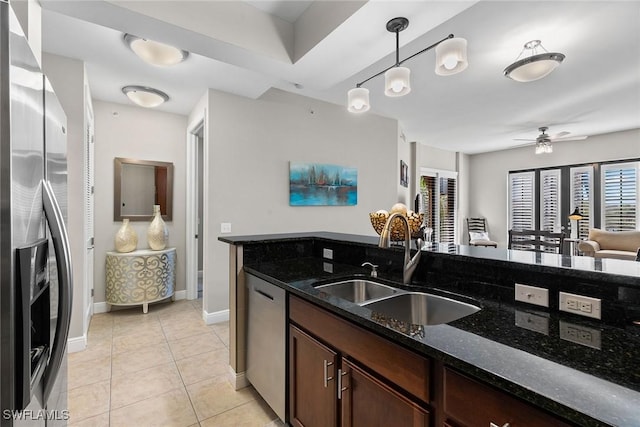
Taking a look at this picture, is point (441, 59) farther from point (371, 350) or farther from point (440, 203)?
point (440, 203)

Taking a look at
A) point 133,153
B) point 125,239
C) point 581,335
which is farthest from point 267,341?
point 133,153

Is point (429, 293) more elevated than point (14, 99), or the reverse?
point (14, 99)

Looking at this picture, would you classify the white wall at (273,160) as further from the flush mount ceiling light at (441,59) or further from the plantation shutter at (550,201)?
the plantation shutter at (550,201)

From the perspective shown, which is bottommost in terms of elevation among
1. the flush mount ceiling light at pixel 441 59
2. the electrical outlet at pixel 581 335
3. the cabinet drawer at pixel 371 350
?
the cabinet drawer at pixel 371 350

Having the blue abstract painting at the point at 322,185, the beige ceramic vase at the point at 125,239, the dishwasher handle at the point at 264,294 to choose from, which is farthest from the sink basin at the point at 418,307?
the beige ceramic vase at the point at 125,239

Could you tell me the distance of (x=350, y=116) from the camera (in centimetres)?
450

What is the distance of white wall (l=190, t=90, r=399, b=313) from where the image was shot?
11.2ft

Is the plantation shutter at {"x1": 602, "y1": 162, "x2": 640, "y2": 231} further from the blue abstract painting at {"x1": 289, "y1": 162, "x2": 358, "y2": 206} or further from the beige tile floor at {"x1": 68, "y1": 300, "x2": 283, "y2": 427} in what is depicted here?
the beige tile floor at {"x1": 68, "y1": 300, "x2": 283, "y2": 427}

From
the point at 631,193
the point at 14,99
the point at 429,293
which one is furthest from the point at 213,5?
the point at 631,193

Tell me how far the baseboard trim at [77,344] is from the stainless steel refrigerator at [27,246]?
206 centimetres

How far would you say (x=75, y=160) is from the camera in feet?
9.18

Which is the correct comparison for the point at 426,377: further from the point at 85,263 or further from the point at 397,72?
the point at 85,263

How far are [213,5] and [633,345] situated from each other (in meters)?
2.73

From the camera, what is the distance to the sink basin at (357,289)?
1744mm
